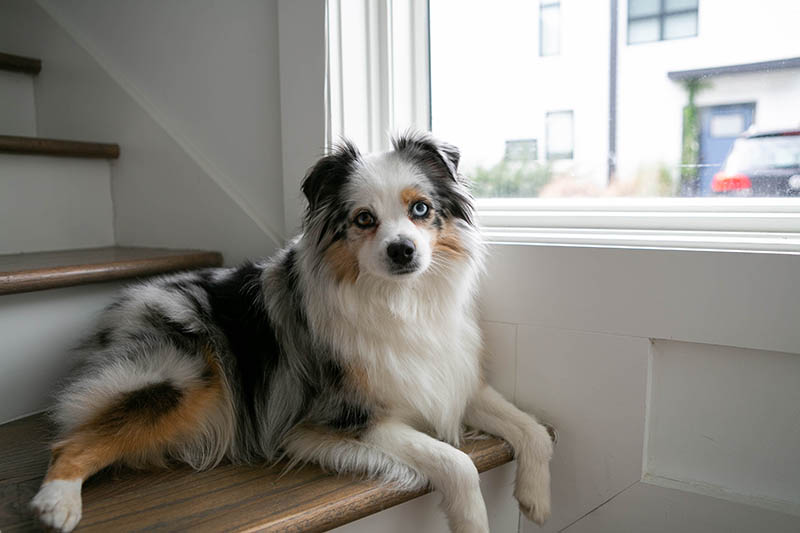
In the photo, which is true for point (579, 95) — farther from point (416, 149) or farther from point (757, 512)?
point (757, 512)

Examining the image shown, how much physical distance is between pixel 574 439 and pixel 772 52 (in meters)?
1.12

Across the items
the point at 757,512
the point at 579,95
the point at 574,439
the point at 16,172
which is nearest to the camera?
the point at 757,512

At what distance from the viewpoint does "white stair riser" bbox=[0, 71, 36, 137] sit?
2471mm

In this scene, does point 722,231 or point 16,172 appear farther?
point 16,172

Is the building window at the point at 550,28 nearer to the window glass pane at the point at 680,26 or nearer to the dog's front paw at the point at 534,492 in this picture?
the window glass pane at the point at 680,26

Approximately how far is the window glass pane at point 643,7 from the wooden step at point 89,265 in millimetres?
1601

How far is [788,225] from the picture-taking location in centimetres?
142

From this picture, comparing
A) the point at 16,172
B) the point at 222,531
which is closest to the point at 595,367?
the point at 222,531

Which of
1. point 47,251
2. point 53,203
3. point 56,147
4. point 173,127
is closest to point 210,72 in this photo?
point 173,127

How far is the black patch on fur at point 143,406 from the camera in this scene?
4.42 ft

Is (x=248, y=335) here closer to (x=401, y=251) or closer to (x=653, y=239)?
(x=401, y=251)

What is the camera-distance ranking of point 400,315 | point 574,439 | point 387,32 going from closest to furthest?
1. point 400,315
2. point 574,439
3. point 387,32

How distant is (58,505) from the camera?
1154 mm

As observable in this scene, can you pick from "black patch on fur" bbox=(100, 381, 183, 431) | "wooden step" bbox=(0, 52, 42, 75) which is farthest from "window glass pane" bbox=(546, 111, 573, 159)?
"wooden step" bbox=(0, 52, 42, 75)
